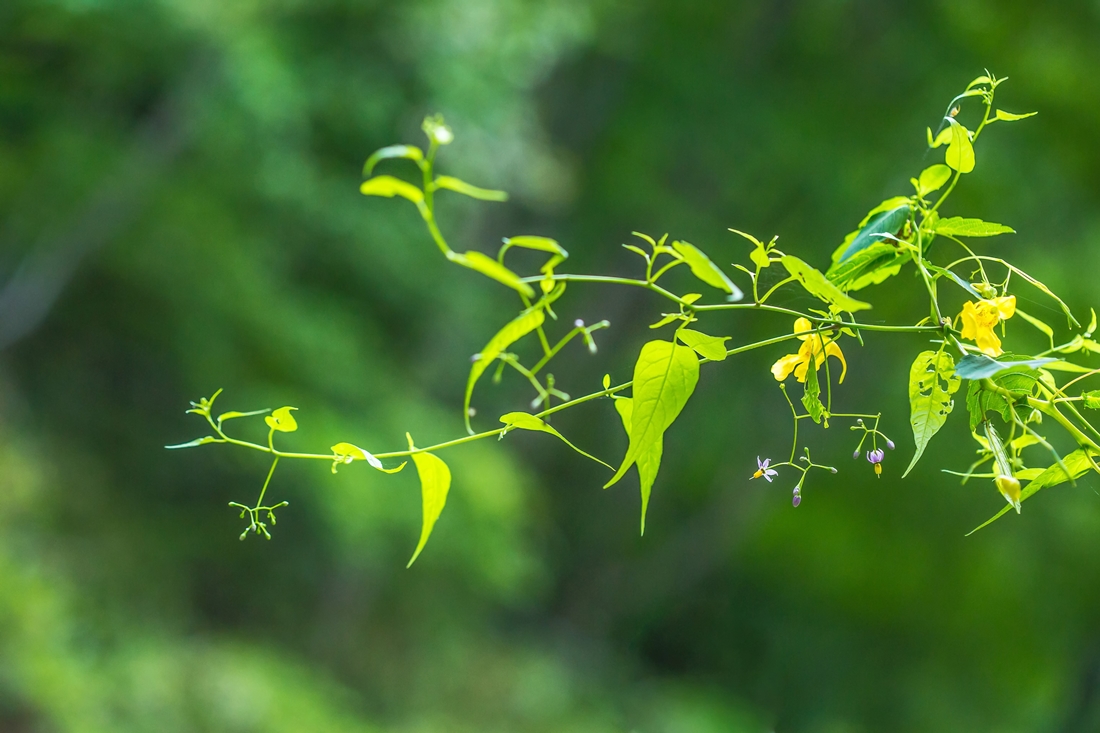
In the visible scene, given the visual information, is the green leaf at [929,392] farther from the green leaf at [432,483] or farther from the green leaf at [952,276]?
the green leaf at [432,483]

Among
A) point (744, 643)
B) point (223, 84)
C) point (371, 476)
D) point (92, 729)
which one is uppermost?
point (223, 84)

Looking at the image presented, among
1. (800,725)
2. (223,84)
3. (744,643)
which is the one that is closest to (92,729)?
(223,84)

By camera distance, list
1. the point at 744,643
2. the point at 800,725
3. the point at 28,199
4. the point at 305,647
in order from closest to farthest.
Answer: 1. the point at 28,199
2. the point at 800,725
3. the point at 305,647
4. the point at 744,643

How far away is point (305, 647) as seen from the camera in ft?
11.3

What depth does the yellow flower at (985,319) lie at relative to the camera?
41 cm

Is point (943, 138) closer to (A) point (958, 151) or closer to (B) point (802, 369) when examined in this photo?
(A) point (958, 151)

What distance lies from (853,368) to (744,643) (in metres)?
1.88

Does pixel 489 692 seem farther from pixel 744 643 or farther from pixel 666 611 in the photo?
pixel 744 643

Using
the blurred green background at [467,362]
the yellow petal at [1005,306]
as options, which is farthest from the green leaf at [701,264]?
the blurred green background at [467,362]

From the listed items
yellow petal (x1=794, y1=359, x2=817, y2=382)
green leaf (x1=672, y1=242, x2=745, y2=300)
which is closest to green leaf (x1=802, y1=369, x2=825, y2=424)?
yellow petal (x1=794, y1=359, x2=817, y2=382)

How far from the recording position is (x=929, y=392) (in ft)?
1.42

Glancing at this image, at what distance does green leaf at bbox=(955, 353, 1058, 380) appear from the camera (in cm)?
35

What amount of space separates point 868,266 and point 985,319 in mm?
52

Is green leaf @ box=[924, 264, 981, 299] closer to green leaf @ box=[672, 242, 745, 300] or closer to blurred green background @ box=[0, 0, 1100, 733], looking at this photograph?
green leaf @ box=[672, 242, 745, 300]
